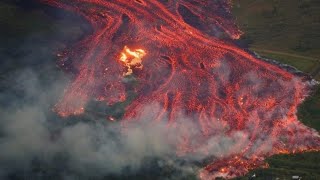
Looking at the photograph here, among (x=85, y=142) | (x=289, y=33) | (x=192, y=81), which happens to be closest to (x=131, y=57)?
(x=192, y=81)

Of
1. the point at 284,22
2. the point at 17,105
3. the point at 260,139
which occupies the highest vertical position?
the point at 284,22

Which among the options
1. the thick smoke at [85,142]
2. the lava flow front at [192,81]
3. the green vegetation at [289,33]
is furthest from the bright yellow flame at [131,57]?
the green vegetation at [289,33]

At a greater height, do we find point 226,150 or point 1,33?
point 226,150

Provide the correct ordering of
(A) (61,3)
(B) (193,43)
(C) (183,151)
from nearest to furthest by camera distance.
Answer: (C) (183,151)
(B) (193,43)
(A) (61,3)

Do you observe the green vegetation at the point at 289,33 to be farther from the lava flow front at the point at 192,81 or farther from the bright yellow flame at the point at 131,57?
the bright yellow flame at the point at 131,57

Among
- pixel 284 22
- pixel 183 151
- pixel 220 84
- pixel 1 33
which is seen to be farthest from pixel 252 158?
pixel 1 33

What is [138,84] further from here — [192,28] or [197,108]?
[192,28]
